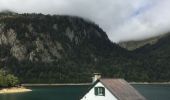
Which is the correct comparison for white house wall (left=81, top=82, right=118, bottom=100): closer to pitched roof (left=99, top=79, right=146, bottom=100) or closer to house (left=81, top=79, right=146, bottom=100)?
house (left=81, top=79, right=146, bottom=100)

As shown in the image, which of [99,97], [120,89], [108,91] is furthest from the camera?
[120,89]

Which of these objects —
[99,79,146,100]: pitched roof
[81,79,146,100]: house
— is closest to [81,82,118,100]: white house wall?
[81,79,146,100]: house

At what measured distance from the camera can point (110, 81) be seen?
187ft

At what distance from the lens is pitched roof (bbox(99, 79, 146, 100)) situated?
179ft

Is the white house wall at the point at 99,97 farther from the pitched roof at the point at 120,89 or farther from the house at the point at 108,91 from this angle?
the pitched roof at the point at 120,89

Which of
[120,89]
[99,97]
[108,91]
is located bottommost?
[99,97]

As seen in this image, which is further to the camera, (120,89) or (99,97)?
(120,89)

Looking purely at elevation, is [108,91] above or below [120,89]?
below

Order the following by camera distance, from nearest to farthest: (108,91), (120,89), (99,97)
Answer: (108,91) < (99,97) < (120,89)

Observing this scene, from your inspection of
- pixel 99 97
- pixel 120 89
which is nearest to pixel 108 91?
pixel 99 97

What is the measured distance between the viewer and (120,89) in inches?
2234

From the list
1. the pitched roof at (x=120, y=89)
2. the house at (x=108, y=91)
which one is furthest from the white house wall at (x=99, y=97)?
the pitched roof at (x=120, y=89)

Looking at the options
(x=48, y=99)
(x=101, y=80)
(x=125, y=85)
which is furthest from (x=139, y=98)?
(x=48, y=99)

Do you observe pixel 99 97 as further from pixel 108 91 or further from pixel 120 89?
pixel 120 89
